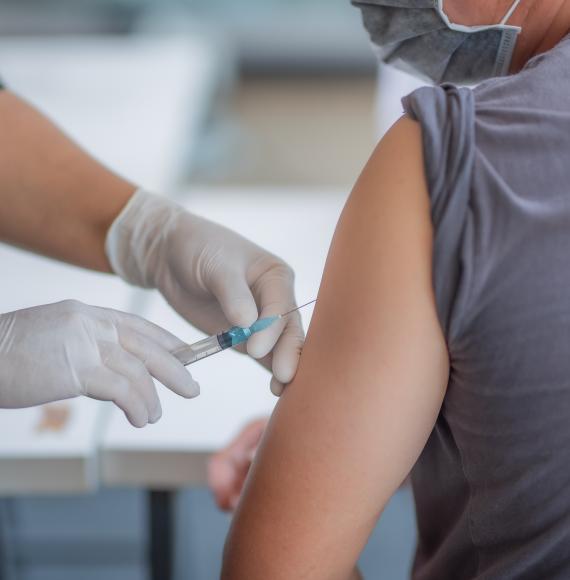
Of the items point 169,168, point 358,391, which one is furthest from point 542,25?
point 169,168

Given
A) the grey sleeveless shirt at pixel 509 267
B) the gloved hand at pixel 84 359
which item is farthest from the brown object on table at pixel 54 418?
the grey sleeveless shirt at pixel 509 267

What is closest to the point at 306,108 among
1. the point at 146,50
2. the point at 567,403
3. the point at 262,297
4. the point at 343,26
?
the point at 343,26

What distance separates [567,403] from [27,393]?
1.76ft

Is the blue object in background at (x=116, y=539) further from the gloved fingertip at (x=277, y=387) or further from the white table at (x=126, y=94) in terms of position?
the gloved fingertip at (x=277, y=387)

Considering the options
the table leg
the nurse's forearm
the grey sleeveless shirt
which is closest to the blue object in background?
the table leg

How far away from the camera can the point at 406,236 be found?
0.68 meters

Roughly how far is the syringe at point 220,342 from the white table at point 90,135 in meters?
0.37

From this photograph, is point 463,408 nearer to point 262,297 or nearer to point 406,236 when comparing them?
point 406,236

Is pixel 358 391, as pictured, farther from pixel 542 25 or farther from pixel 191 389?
pixel 542 25

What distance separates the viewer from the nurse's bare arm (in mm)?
687

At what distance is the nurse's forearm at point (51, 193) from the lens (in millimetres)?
1228

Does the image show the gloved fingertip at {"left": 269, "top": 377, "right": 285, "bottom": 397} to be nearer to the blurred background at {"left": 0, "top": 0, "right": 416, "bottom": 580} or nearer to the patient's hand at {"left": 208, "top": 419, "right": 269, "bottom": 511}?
the blurred background at {"left": 0, "top": 0, "right": 416, "bottom": 580}

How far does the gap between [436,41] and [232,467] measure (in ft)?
2.10

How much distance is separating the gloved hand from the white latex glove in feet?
0.34
